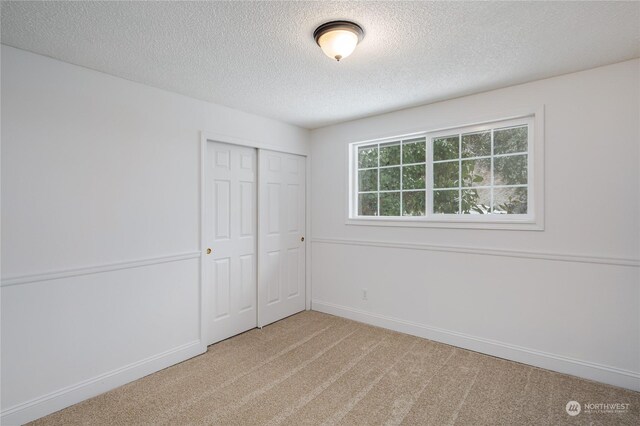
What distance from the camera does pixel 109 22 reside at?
1.79 m

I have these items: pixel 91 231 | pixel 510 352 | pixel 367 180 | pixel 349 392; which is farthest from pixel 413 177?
pixel 91 231

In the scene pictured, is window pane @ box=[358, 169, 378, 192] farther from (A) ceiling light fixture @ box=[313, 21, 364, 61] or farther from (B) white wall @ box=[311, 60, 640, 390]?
(A) ceiling light fixture @ box=[313, 21, 364, 61]

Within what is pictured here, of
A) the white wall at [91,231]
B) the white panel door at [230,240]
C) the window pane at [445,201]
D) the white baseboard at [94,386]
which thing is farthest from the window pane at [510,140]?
the white baseboard at [94,386]

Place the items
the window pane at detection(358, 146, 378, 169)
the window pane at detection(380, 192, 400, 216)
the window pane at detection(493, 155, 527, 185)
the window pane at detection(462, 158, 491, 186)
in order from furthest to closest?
the window pane at detection(358, 146, 378, 169) → the window pane at detection(380, 192, 400, 216) → the window pane at detection(462, 158, 491, 186) → the window pane at detection(493, 155, 527, 185)

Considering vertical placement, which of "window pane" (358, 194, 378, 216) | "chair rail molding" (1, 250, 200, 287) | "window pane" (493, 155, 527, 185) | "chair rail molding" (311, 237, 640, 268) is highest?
"window pane" (493, 155, 527, 185)

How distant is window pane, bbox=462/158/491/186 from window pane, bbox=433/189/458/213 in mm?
155

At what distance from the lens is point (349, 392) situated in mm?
2332

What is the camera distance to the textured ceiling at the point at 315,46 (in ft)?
5.55

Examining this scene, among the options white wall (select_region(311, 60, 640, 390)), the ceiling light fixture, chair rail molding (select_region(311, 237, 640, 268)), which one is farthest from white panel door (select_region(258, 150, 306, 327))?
the ceiling light fixture

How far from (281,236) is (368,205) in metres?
1.12

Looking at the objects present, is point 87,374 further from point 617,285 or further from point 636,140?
point 636,140

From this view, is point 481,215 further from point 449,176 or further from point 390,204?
point 390,204

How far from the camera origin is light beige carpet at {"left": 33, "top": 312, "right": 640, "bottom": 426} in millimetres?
2055

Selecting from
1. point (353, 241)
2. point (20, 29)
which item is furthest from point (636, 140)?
point (20, 29)
